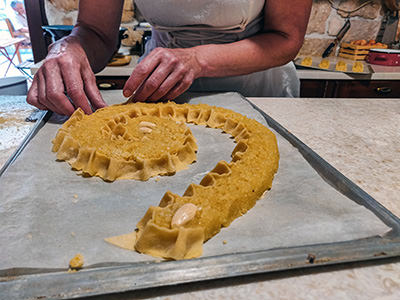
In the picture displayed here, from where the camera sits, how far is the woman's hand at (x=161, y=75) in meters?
1.29

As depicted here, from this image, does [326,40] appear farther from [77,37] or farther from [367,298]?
[367,298]

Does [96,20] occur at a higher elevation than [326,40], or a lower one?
higher

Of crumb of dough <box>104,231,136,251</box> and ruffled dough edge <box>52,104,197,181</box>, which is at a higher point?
crumb of dough <box>104,231,136,251</box>

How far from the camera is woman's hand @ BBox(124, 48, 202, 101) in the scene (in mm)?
1294

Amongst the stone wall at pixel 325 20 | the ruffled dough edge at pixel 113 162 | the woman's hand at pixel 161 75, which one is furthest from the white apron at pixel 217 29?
the stone wall at pixel 325 20

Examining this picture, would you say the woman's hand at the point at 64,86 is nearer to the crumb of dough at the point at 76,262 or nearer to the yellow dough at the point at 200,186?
the yellow dough at the point at 200,186

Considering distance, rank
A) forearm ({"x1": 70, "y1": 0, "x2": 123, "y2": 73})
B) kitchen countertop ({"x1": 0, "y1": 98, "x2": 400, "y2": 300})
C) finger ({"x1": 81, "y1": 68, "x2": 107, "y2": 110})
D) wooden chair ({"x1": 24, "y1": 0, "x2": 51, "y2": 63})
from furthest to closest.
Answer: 1. wooden chair ({"x1": 24, "y1": 0, "x2": 51, "y2": 63})
2. forearm ({"x1": 70, "y1": 0, "x2": 123, "y2": 73})
3. finger ({"x1": 81, "y1": 68, "x2": 107, "y2": 110})
4. kitchen countertop ({"x1": 0, "y1": 98, "x2": 400, "y2": 300})

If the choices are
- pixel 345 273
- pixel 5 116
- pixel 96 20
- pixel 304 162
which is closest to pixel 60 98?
pixel 5 116

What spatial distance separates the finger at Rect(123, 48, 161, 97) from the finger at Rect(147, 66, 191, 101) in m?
0.07

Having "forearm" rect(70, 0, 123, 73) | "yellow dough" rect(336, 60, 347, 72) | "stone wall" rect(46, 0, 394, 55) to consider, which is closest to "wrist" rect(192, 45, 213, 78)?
"forearm" rect(70, 0, 123, 73)

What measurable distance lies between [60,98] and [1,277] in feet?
2.50

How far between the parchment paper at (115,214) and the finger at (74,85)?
0.83 ft

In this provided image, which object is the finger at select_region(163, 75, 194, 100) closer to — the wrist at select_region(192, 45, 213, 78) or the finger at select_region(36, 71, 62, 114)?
the wrist at select_region(192, 45, 213, 78)

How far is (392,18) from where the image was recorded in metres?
3.46
